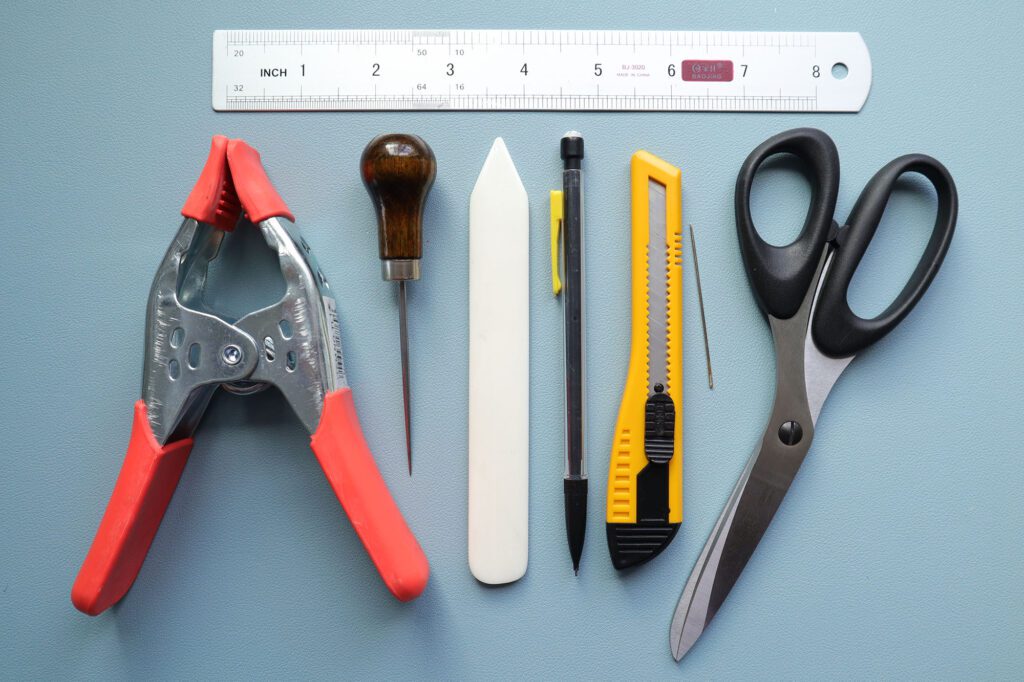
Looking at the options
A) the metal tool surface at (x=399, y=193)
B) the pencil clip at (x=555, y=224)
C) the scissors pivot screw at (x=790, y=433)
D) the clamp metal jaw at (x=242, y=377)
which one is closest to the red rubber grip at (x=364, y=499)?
the clamp metal jaw at (x=242, y=377)

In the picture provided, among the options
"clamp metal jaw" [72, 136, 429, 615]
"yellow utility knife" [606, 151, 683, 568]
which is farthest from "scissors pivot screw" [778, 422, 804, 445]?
"clamp metal jaw" [72, 136, 429, 615]

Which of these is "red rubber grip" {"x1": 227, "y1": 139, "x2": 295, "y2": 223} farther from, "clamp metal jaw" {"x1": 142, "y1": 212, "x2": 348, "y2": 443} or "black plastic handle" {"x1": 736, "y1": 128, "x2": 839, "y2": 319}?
"black plastic handle" {"x1": 736, "y1": 128, "x2": 839, "y2": 319}

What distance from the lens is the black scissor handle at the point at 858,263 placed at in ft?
2.41

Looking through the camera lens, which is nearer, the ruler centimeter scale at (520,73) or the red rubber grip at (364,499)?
the red rubber grip at (364,499)

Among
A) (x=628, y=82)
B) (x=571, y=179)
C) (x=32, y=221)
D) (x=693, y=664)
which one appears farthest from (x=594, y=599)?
(x=32, y=221)

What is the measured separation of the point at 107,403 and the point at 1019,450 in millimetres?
1014

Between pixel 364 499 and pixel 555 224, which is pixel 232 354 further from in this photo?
pixel 555 224

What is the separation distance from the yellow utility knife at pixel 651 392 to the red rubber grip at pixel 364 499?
0.21 metres

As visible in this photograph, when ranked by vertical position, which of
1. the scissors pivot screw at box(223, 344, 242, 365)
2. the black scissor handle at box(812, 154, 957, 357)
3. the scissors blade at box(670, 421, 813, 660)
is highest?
the black scissor handle at box(812, 154, 957, 357)

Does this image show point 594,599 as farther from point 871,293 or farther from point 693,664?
point 871,293

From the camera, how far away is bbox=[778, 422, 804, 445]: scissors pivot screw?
0.74 m

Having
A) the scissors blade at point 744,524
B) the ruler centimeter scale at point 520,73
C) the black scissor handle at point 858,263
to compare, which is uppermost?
the ruler centimeter scale at point 520,73

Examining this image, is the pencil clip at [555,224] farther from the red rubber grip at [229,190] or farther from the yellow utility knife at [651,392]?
the red rubber grip at [229,190]

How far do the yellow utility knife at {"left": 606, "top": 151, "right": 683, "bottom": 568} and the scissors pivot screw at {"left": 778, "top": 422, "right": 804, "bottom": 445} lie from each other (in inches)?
4.1
